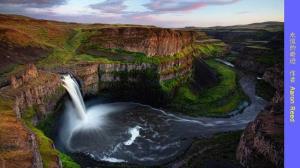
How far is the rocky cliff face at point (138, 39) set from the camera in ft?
104

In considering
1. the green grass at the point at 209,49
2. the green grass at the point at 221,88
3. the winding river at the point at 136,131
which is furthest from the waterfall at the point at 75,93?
the green grass at the point at 209,49

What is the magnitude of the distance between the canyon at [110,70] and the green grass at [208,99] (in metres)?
0.24

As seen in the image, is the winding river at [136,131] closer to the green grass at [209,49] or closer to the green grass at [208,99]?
the green grass at [208,99]

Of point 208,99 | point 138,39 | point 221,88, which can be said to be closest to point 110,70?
point 138,39

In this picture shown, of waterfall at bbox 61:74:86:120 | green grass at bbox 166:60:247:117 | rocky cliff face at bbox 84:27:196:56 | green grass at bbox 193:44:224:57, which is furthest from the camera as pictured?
green grass at bbox 193:44:224:57

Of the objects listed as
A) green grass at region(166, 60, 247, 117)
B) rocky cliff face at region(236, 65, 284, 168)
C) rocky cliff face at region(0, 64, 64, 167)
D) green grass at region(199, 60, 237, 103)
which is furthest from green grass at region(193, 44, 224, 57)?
rocky cliff face at region(236, 65, 284, 168)

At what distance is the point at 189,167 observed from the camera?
15.9 meters

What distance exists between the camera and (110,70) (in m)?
29.0

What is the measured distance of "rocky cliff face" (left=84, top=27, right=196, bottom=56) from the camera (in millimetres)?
31578

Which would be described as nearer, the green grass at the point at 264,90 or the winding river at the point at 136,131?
the winding river at the point at 136,131

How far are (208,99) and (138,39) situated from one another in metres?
7.71

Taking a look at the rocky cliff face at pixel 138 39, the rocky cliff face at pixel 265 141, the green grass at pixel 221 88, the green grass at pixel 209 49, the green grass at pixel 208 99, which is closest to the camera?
the rocky cliff face at pixel 265 141

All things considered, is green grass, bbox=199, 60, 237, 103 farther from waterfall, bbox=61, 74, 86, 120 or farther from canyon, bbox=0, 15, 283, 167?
waterfall, bbox=61, 74, 86, 120

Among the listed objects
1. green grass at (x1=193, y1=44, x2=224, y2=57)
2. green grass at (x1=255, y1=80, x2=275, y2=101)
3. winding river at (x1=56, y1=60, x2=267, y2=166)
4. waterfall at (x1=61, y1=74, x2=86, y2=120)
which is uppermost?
green grass at (x1=193, y1=44, x2=224, y2=57)
